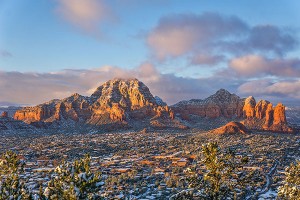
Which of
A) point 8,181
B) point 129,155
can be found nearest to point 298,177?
point 8,181

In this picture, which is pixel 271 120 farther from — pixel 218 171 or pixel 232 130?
pixel 218 171

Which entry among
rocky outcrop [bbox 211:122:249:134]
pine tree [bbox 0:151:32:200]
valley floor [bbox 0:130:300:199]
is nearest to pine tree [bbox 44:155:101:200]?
pine tree [bbox 0:151:32:200]

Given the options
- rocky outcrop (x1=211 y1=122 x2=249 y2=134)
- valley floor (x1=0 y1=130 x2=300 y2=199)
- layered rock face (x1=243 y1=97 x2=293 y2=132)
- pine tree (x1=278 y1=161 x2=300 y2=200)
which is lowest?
valley floor (x1=0 y1=130 x2=300 y2=199)

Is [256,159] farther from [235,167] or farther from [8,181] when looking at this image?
[8,181]

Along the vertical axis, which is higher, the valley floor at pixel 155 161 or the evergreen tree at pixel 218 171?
the evergreen tree at pixel 218 171

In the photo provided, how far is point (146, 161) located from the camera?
299ft

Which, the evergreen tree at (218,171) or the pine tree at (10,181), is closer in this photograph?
the pine tree at (10,181)

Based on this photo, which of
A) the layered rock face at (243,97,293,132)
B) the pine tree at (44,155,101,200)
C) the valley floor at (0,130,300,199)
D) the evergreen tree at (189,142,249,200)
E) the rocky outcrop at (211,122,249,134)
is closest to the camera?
the pine tree at (44,155,101,200)

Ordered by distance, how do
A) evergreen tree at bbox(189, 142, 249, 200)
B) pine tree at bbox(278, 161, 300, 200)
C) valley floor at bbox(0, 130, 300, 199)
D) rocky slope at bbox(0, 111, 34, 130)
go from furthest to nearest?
1. rocky slope at bbox(0, 111, 34, 130)
2. valley floor at bbox(0, 130, 300, 199)
3. evergreen tree at bbox(189, 142, 249, 200)
4. pine tree at bbox(278, 161, 300, 200)

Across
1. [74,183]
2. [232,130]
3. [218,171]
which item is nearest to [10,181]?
[74,183]

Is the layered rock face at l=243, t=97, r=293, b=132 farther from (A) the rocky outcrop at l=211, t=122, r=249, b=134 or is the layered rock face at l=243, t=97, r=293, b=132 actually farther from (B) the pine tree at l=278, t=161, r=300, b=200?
(B) the pine tree at l=278, t=161, r=300, b=200

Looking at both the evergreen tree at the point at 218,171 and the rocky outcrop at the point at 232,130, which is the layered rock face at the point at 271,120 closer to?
the rocky outcrop at the point at 232,130

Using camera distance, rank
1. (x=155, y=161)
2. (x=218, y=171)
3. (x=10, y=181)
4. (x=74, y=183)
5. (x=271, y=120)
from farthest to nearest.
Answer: (x=271, y=120)
(x=155, y=161)
(x=218, y=171)
(x=10, y=181)
(x=74, y=183)

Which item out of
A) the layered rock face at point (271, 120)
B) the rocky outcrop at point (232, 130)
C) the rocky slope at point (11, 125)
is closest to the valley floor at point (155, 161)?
the rocky outcrop at point (232, 130)
